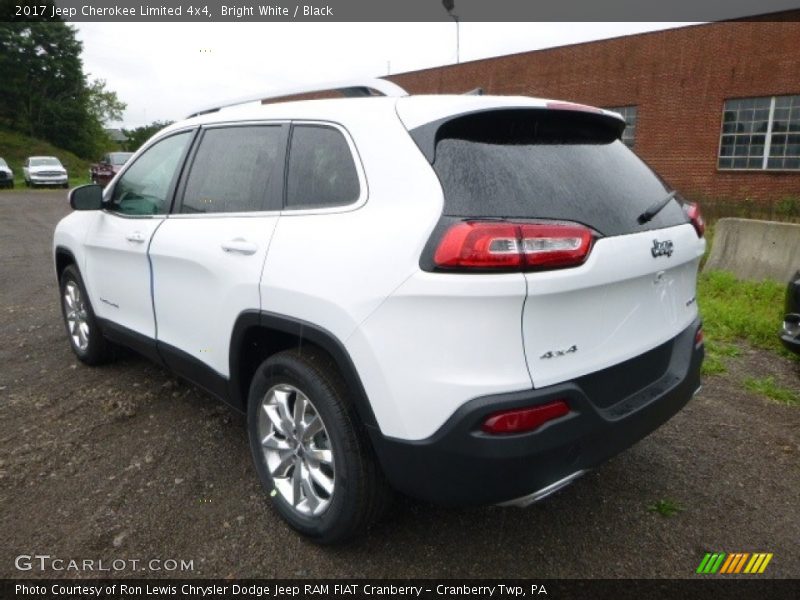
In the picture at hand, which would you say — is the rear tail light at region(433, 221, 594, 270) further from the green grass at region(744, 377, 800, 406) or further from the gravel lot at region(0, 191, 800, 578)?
the green grass at region(744, 377, 800, 406)

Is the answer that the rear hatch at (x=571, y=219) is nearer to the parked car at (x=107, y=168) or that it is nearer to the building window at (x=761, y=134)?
the building window at (x=761, y=134)

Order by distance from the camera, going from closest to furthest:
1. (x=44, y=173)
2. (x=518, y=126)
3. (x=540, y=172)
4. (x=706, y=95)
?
1. (x=540, y=172)
2. (x=518, y=126)
3. (x=706, y=95)
4. (x=44, y=173)

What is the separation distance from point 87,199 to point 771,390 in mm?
4771

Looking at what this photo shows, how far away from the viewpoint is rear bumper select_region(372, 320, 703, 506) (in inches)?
76.0

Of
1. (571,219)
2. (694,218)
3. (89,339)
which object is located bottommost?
(89,339)

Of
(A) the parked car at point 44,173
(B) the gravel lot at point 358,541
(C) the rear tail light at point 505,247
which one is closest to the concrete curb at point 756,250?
(B) the gravel lot at point 358,541

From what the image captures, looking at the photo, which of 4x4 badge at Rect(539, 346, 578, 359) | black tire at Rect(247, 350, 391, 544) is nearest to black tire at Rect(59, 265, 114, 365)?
black tire at Rect(247, 350, 391, 544)

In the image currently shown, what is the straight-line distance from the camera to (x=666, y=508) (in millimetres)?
2801

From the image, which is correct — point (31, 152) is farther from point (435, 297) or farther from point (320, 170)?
point (435, 297)

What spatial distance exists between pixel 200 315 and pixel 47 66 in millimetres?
53638

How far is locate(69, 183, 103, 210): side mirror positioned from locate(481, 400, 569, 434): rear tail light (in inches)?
126

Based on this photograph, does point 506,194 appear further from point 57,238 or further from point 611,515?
point 57,238

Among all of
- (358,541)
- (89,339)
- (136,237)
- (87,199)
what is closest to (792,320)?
(358,541)

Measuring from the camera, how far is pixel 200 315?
298cm
